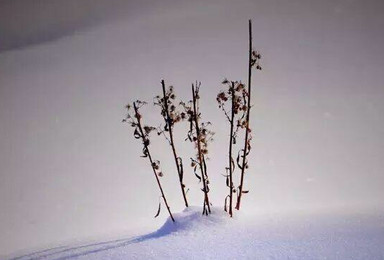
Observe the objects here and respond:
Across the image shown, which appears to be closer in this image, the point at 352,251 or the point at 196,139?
the point at 352,251

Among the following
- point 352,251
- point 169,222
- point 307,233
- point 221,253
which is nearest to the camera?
point 352,251

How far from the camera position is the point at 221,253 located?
4.27m

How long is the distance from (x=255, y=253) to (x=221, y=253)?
1.36 feet

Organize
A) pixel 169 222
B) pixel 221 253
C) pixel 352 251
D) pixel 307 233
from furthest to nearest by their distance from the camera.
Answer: pixel 169 222 → pixel 307 233 → pixel 221 253 → pixel 352 251

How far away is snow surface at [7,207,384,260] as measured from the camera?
4117mm

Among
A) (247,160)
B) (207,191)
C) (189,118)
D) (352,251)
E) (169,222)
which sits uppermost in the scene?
(189,118)

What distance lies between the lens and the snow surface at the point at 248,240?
13.5 ft

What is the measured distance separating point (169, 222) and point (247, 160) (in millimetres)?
1622

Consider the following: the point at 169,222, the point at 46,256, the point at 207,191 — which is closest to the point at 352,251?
the point at 207,191

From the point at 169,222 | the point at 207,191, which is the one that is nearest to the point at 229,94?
the point at 207,191

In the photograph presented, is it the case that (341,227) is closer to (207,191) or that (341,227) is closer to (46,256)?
(207,191)

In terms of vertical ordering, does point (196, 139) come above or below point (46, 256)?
above

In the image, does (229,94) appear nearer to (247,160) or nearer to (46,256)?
(247,160)

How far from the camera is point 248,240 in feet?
15.6
